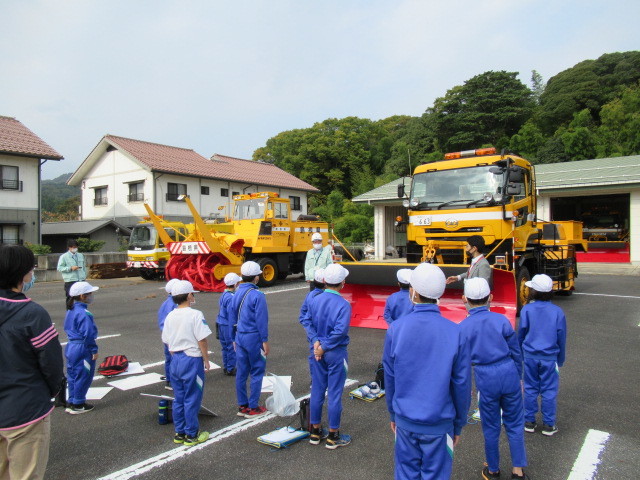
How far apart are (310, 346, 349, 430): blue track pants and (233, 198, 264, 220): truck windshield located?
1138 cm

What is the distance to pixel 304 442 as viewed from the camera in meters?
4.00

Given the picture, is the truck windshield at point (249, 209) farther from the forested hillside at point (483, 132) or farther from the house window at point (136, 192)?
the forested hillside at point (483, 132)

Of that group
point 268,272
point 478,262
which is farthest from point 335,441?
point 268,272

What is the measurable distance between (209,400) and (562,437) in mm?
3521

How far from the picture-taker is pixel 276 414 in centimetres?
459

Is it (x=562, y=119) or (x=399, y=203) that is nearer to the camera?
(x=399, y=203)

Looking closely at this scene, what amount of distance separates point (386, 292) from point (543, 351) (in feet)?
15.0

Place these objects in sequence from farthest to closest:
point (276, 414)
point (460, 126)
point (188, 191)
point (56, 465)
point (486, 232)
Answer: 1. point (460, 126)
2. point (188, 191)
3. point (486, 232)
4. point (276, 414)
5. point (56, 465)

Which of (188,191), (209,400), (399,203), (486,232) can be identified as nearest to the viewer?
(209,400)

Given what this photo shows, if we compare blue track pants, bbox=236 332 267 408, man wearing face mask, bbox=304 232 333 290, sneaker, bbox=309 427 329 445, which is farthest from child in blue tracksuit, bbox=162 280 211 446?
man wearing face mask, bbox=304 232 333 290

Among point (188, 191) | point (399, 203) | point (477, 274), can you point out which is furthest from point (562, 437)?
point (188, 191)

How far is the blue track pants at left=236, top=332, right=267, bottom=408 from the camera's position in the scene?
4.48m

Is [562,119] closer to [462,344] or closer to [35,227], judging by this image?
[35,227]

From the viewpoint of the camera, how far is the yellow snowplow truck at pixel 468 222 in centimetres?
793
